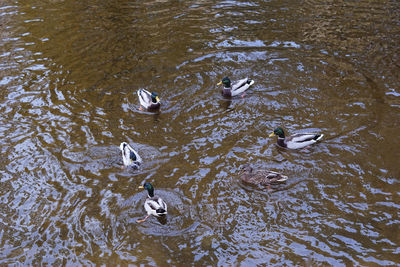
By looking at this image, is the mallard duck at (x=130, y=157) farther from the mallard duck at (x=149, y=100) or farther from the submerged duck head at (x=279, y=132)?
the submerged duck head at (x=279, y=132)

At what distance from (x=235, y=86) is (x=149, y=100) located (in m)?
2.35

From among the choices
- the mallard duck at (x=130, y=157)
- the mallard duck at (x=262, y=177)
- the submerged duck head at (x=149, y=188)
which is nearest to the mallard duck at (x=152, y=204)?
the submerged duck head at (x=149, y=188)

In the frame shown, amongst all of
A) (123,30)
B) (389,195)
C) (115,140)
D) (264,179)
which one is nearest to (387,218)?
(389,195)

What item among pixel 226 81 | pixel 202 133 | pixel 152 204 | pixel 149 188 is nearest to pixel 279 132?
pixel 202 133

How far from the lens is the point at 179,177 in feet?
29.3

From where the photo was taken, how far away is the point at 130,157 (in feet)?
29.5

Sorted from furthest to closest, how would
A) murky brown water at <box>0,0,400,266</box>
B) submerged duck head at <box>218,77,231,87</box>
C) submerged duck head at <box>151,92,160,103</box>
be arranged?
submerged duck head at <box>218,77,231,87</box> → submerged duck head at <box>151,92,160,103</box> → murky brown water at <box>0,0,400,266</box>

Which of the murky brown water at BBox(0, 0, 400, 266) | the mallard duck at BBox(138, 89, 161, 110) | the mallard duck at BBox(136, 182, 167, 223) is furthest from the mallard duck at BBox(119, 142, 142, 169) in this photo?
the mallard duck at BBox(138, 89, 161, 110)

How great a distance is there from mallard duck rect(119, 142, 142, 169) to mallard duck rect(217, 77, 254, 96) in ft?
11.7

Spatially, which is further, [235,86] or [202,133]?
[235,86]

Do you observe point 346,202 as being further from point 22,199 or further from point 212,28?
point 212,28

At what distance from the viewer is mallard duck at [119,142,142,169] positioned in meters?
8.98

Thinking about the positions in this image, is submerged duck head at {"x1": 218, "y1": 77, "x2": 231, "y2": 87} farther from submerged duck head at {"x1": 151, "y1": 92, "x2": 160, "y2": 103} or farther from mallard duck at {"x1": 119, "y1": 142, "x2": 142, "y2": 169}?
mallard duck at {"x1": 119, "y1": 142, "x2": 142, "y2": 169}

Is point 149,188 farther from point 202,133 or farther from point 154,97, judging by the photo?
point 154,97
